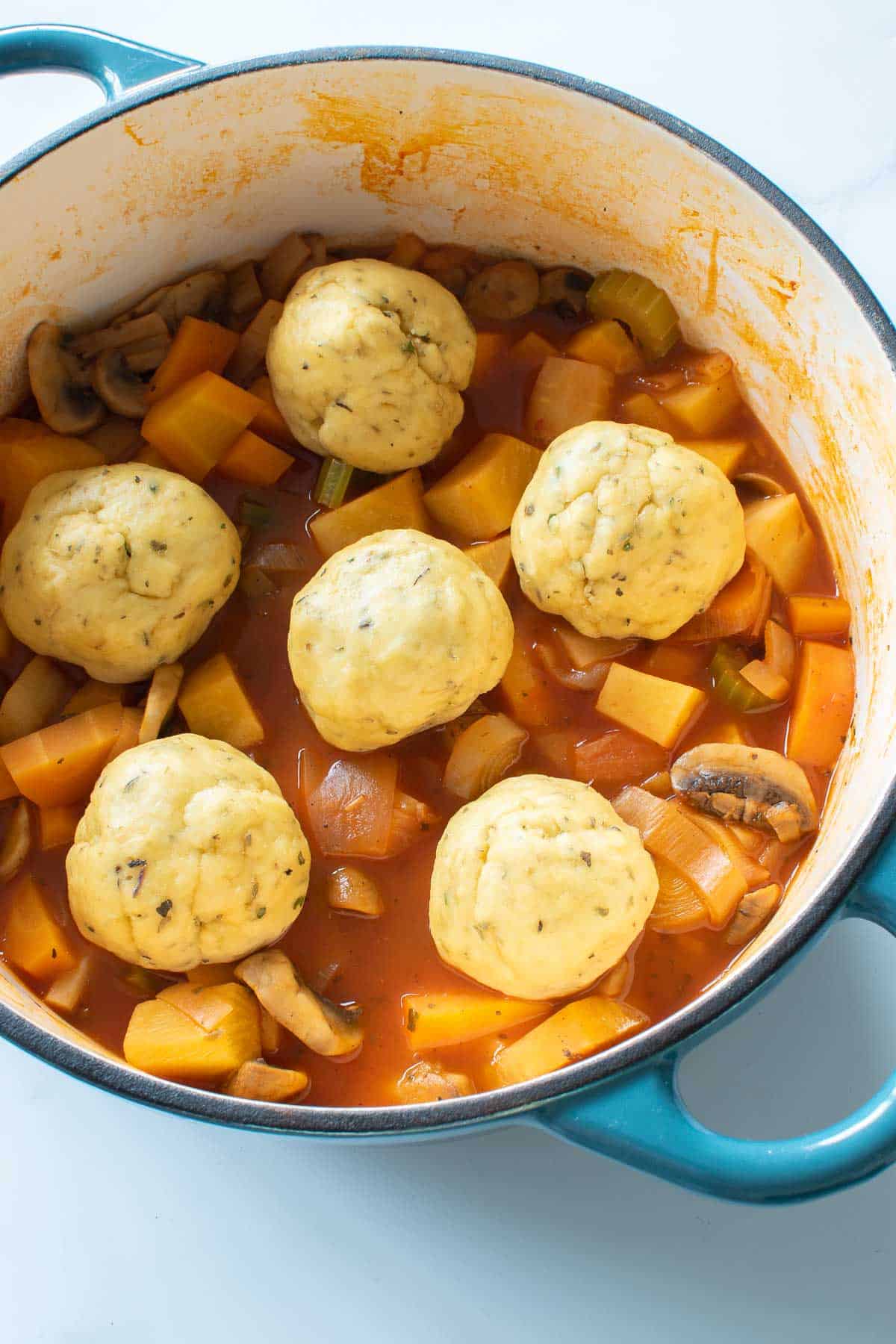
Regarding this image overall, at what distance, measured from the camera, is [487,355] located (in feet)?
7.71

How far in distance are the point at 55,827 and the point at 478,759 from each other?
2.31 feet

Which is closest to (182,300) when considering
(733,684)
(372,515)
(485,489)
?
(372,515)

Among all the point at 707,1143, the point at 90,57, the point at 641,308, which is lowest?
the point at 707,1143

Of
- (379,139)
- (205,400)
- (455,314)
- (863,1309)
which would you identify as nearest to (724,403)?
(455,314)

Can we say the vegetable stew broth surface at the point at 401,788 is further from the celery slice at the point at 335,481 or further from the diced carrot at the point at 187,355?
the diced carrot at the point at 187,355

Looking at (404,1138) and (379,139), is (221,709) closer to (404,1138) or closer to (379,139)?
(404,1138)

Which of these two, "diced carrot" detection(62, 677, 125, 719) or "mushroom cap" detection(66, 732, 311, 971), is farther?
"diced carrot" detection(62, 677, 125, 719)

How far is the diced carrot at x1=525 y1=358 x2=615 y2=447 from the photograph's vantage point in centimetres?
229

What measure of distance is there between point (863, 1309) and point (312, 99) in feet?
7.30

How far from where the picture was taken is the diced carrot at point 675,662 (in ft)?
7.03

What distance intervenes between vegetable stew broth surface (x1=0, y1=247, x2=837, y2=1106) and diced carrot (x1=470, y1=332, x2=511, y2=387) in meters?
0.01

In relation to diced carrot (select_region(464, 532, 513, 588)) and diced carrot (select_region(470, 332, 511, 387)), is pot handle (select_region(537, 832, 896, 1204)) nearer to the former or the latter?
diced carrot (select_region(464, 532, 513, 588))

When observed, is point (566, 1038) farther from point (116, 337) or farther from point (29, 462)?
point (116, 337)

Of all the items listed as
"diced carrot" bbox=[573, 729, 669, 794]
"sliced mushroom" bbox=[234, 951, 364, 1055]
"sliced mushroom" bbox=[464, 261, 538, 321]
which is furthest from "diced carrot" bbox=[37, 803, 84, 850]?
"sliced mushroom" bbox=[464, 261, 538, 321]
